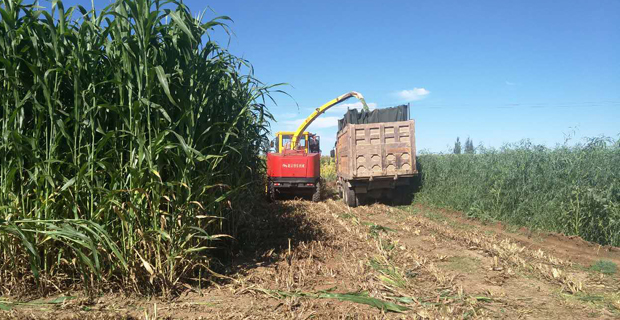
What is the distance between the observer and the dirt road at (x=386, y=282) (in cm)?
329

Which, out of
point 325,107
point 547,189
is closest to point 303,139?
point 325,107

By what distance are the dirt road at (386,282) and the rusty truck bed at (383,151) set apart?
3.51 metres

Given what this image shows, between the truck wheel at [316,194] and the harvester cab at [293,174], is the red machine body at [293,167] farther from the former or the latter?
the truck wheel at [316,194]

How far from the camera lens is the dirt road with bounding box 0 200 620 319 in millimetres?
3287

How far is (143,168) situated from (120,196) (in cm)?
45

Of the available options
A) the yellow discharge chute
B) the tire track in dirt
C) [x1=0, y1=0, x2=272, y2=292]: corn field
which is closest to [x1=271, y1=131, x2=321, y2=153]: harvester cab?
the yellow discharge chute

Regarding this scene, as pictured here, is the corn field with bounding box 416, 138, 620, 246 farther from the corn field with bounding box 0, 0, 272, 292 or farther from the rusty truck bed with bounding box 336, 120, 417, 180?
the corn field with bounding box 0, 0, 272, 292

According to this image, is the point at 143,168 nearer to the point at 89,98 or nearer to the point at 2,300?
the point at 89,98

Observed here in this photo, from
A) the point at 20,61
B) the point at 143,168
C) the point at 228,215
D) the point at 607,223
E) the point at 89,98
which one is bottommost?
the point at 607,223

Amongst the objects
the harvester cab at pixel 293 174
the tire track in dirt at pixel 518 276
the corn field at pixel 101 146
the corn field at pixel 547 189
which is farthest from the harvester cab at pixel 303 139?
the corn field at pixel 101 146

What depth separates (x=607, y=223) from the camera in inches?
261

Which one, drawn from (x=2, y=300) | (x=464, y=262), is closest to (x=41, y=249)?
(x=2, y=300)

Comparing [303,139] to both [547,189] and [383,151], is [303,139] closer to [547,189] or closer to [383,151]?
[383,151]

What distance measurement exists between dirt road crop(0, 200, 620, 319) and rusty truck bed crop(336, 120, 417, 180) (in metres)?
3.51
